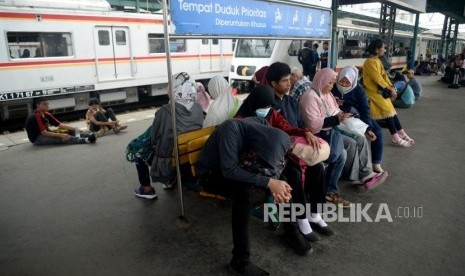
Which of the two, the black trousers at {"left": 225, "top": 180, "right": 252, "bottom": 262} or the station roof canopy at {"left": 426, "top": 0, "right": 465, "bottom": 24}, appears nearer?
the black trousers at {"left": 225, "top": 180, "right": 252, "bottom": 262}

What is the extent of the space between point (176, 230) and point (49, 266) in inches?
39.4

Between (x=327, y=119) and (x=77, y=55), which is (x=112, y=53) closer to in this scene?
(x=77, y=55)

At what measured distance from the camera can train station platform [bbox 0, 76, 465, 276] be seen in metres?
2.56

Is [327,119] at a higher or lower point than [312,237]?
higher

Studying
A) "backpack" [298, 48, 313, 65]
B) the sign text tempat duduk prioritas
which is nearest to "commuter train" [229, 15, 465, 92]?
"backpack" [298, 48, 313, 65]

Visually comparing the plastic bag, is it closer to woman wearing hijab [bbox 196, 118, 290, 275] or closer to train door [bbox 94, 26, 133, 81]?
woman wearing hijab [bbox 196, 118, 290, 275]

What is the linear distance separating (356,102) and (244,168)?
7.35 ft

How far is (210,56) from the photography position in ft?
38.4

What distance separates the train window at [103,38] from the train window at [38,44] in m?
0.76

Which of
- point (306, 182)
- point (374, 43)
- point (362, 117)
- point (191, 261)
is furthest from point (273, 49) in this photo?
point (191, 261)

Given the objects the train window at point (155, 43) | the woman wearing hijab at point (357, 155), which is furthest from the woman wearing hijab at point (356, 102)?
the train window at point (155, 43)

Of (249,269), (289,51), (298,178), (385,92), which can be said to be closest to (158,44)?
(289,51)

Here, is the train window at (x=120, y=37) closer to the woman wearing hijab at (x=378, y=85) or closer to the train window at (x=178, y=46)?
the train window at (x=178, y=46)

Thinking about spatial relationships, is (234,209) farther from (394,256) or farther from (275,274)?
(394,256)
